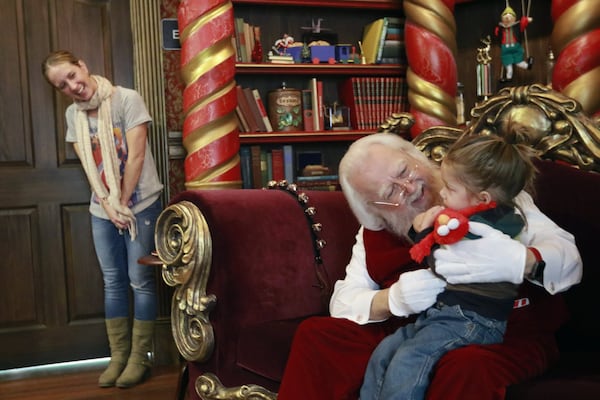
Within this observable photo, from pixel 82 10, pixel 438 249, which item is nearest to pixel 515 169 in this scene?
pixel 438 249

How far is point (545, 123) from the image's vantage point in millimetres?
2010

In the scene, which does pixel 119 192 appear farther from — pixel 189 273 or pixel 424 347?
pixel 424 347

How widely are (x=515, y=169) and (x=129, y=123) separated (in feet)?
7.22

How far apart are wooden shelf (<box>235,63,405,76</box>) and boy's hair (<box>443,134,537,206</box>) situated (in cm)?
235

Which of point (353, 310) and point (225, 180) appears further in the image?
point (225, 180)

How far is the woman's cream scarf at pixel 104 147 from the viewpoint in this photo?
3.20 m

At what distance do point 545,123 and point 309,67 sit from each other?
1.97m

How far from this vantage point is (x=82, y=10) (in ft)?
11.7

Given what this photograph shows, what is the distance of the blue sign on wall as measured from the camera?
141 inches

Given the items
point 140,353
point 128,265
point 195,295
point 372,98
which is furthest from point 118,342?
point 372,98

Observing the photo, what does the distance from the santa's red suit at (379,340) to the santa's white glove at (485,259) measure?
140mm

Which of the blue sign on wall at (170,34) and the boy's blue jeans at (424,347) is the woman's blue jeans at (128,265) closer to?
the blue sign on wall at (170,34)

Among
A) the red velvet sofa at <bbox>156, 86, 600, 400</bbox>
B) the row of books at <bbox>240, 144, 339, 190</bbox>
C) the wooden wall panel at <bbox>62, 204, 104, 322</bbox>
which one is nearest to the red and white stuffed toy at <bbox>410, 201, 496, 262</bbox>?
the red velvet sofa at <bbox>156, 86, 600, 400</bbox>

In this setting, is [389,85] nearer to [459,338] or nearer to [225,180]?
[225,180]
